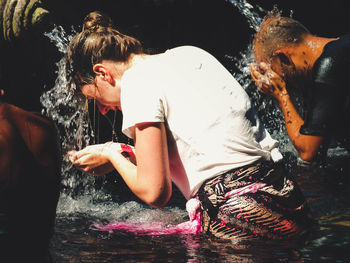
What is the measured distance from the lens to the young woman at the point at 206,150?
6.53ft

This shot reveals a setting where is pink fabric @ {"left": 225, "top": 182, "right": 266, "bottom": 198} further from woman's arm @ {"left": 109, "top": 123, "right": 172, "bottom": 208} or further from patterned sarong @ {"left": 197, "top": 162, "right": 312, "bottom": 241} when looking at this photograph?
woman's arm @ {"left": 109, "top": 123, "right": 172, "bottom": 208}

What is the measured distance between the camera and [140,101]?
200 centimetres

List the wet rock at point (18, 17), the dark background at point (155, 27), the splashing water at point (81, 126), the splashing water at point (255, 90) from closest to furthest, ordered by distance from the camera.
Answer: the splashing water at point (81, 126)
the wet rock at point (18, 17)
the dark background at point (155, 27)
the splashing water at point (255, 90)

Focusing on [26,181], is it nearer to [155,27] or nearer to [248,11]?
[155,27]

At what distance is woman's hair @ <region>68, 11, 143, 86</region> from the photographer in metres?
2.28

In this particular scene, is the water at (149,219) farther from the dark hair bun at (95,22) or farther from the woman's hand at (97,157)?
the dark hair bun at (95,22)

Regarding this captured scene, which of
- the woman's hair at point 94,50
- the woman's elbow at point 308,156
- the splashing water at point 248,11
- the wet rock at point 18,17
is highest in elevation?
the splashing water at point 248,11

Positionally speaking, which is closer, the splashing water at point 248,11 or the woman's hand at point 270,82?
the woman's hand at point 270,82

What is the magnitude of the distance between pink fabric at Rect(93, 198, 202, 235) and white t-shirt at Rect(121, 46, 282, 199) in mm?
91

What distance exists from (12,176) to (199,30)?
532 centimetres

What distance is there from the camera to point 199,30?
6.43 meters

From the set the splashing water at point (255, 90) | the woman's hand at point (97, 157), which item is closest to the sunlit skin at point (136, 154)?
the woman's hand at point (97, 157)

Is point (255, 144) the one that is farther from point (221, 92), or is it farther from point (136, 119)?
point (136, 119)

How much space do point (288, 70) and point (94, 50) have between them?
3.46 feet
